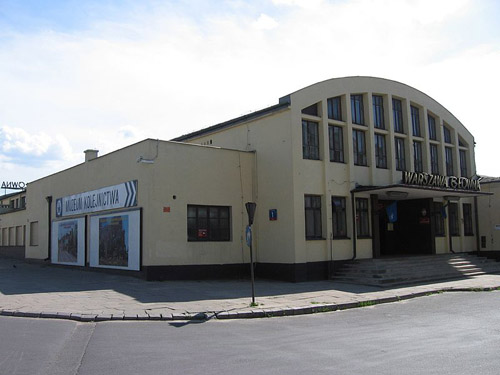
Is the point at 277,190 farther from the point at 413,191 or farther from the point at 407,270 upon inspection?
the point at 413,191

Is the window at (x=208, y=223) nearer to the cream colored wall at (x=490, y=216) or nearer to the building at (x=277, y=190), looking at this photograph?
the building at (x=277, y=190)

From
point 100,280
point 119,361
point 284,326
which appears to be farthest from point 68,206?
point 119,361

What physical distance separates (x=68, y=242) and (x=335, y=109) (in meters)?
14.6

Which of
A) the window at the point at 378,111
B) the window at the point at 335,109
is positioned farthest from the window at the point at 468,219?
the window at the point at 335,109

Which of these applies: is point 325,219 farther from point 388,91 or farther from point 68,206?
point 68,206

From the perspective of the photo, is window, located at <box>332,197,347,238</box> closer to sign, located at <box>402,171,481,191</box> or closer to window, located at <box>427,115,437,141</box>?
sign, located at <box>402,171,481,191</box>

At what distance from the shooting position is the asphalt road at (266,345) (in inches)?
261

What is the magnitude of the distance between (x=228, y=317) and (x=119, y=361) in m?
4.61

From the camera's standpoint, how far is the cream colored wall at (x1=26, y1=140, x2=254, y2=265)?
18.1 metres

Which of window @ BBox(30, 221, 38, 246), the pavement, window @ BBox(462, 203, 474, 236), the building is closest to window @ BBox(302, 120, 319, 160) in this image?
the building

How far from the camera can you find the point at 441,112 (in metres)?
25.8

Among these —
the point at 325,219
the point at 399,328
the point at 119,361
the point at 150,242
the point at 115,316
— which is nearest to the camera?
the point at 119,361

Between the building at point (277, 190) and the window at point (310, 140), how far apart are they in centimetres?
4

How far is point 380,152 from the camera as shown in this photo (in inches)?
891
